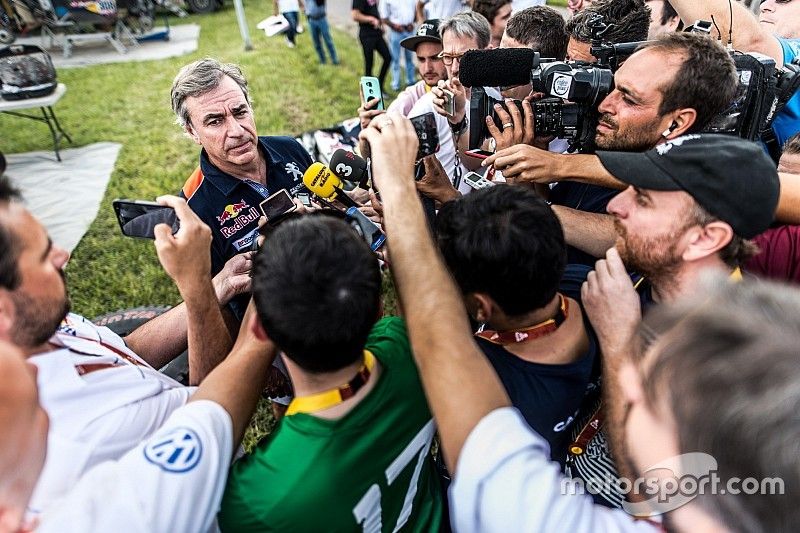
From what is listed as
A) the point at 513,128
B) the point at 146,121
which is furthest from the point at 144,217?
the point at 146,121

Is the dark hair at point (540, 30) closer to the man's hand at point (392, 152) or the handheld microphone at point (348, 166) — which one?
the handheld microphone at point (348, 166)

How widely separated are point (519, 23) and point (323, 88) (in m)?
5.35

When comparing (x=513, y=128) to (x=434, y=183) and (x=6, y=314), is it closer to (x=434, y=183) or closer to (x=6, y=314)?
(x=434, y=183)

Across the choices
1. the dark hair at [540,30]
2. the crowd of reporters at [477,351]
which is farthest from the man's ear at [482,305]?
the dark hair at [540,30]

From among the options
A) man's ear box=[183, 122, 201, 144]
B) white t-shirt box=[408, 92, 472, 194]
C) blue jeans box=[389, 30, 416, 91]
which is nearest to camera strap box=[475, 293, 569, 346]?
white t-shirt box=[408, 92, 472, 194]

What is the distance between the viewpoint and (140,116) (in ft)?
Result: 24.3

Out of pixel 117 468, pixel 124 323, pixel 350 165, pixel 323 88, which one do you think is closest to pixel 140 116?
pixel 323 88

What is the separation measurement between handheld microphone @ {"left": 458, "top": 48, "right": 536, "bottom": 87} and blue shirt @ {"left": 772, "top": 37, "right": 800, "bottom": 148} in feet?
5.09

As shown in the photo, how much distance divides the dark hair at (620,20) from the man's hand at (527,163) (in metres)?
1.37

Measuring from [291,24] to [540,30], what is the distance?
8154 millimetres

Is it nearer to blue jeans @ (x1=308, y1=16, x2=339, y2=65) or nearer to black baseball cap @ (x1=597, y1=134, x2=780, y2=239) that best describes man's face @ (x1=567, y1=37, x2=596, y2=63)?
black baseball cap @ (x1=597, y1=134, x2=780, y2=239)

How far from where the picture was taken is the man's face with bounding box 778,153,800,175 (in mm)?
1965

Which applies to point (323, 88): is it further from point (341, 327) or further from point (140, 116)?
point (341, 327)

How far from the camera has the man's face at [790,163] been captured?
6.45 feet
